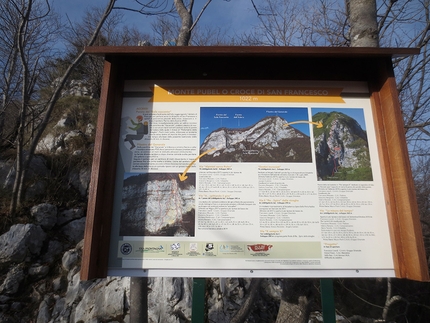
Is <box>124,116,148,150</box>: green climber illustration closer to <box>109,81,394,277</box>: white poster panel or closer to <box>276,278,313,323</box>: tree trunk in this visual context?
<box>109,81,394,277</box>: white poster panel

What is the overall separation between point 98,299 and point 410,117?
6966mm

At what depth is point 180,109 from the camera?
1988 mm

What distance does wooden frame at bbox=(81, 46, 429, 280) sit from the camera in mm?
1662

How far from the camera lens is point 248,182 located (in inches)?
72.2

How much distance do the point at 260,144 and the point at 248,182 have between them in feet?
0.96

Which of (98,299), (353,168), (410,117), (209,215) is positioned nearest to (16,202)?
(98,299)

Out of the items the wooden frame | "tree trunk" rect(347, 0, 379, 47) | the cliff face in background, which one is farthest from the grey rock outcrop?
"tree trunk" rect(347, 0, 379, 47)

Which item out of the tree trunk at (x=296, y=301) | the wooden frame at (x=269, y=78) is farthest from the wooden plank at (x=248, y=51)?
the tree trunk at (x=296, y=301)

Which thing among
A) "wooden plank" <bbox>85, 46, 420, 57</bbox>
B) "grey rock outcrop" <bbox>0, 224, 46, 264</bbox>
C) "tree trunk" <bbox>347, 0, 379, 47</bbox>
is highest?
"tree trunk" <bbox>347, 0, 379, 47</bbox>

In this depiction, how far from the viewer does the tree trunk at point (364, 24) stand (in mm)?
2584

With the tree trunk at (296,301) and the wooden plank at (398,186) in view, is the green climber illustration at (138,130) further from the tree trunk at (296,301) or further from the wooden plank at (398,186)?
the tree trunk at (296,301)

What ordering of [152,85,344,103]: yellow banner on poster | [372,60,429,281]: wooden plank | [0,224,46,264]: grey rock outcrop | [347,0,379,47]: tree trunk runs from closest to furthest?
[372,60,429,281]: wooden plank
[152,85,344,103]: yellow banner on poster
[347,0,379,47]: tree trunk
[0,224,46,264]: grey rock outcrop

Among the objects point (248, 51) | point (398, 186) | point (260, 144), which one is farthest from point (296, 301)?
point (248, 51)

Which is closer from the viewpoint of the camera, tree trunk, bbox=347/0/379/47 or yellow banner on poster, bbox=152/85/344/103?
yellow banner on poster, bbox=152/85/344/103
